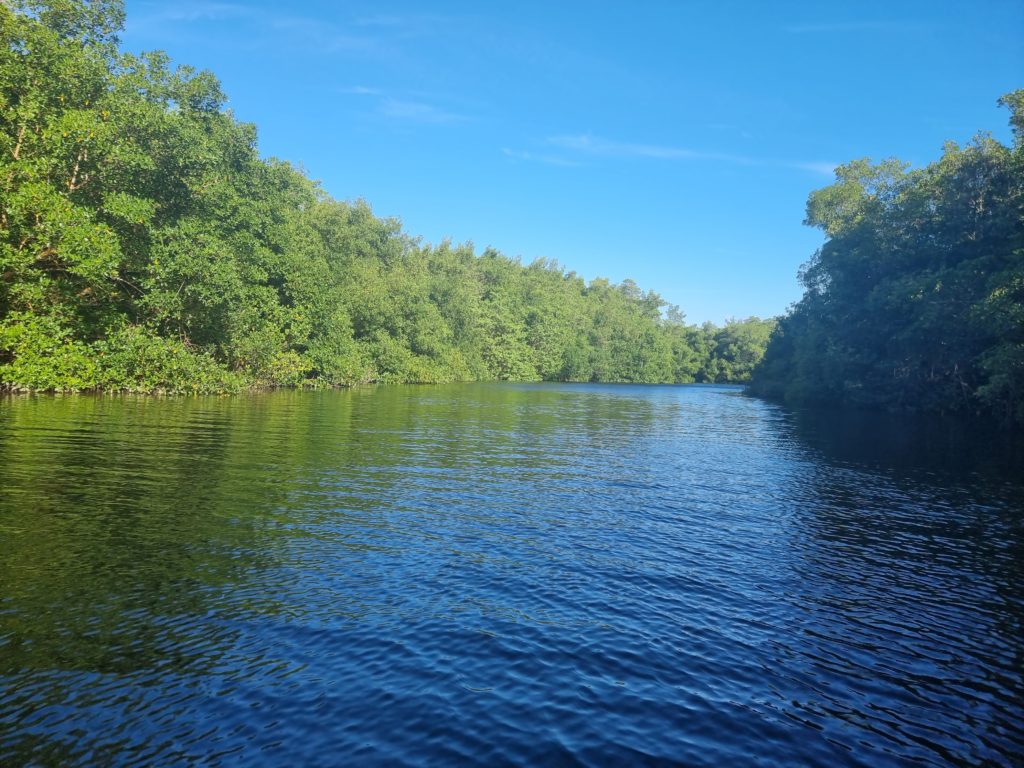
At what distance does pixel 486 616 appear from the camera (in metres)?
10.1

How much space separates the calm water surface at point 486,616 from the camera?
6945mm

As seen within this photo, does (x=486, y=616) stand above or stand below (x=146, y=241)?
below

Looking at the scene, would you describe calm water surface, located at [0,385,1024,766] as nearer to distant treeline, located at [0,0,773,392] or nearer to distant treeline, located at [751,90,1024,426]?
distant treeline, located at [0,0,773,392]

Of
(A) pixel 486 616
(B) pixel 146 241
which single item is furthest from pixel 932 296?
(B) pixel 146 241

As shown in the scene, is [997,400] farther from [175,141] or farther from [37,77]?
[37,77]

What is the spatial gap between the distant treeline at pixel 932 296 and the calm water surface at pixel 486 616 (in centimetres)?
3024

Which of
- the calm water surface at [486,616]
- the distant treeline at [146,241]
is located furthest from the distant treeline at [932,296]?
the distant treeline at [146,241]

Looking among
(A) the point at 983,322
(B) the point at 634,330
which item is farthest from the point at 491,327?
(A) the point at 983,322

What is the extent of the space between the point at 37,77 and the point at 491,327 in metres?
103

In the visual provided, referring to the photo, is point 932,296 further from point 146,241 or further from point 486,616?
point 146,241

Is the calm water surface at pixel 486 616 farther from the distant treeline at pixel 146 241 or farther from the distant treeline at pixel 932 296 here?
the distant treeline at pixel 932 296

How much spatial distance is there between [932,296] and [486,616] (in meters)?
58.6

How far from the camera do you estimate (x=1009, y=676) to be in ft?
30.0

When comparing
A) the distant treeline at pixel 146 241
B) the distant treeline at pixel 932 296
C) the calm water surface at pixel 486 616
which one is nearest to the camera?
the calm water surface at pixel 486 616
